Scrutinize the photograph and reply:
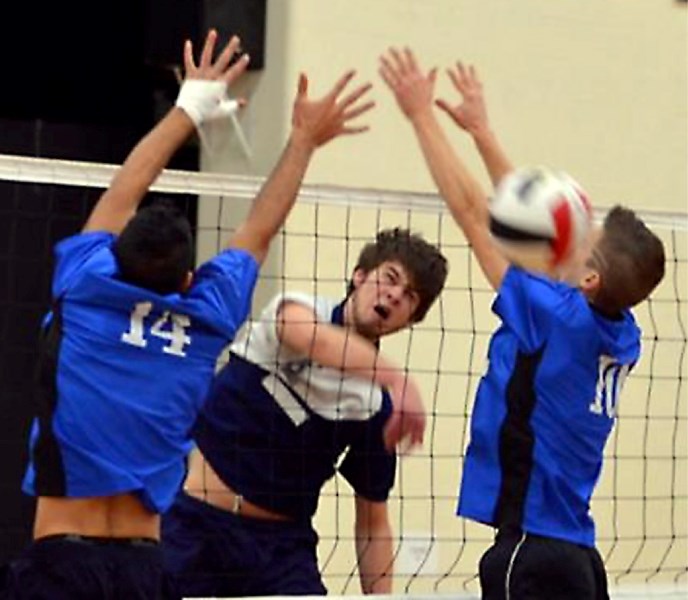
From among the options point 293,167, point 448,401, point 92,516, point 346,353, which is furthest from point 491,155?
point 448,401

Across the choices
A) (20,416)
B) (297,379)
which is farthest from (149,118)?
(297,379)

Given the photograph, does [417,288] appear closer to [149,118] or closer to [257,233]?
[257,233]

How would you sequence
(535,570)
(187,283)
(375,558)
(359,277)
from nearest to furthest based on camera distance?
(187,283), (535,570), (359,277), (375,558)

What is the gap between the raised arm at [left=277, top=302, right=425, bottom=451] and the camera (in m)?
5.74

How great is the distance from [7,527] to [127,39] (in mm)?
2570

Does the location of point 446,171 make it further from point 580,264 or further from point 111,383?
point 111,383

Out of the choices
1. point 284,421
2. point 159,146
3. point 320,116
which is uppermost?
point 320,116

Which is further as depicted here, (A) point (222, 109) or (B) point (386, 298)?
(B) point (386, 298)

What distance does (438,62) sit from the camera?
28.2 feet

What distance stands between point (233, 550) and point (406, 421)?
0.65 metres

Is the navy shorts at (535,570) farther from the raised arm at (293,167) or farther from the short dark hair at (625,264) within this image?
the raised arm at (293,167)

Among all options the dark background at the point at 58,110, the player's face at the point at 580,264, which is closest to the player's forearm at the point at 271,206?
the player's face at the point at 580,264

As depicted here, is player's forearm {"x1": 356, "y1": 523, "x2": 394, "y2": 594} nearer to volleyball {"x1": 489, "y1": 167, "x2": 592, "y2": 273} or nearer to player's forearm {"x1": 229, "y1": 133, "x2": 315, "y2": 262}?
A: player's forearm {"x1": 229, "y1": 133, "x2": 315, "y2": 262}

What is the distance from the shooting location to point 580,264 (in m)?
5.31
